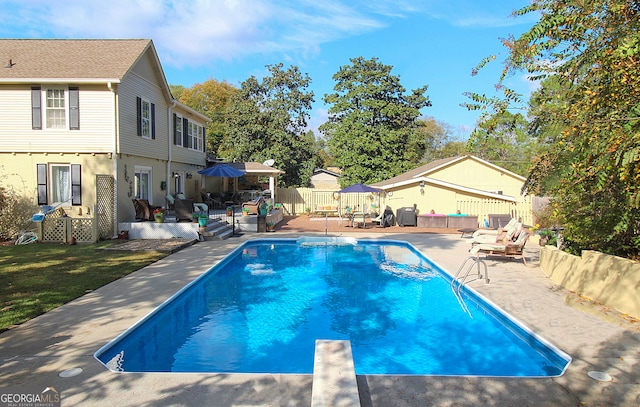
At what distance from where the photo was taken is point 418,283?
10062mm

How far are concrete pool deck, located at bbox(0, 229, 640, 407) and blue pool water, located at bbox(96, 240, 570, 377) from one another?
1.26 feet

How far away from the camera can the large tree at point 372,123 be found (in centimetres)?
3003

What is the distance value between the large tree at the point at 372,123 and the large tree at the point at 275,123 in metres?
2.25

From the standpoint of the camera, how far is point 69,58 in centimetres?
1502

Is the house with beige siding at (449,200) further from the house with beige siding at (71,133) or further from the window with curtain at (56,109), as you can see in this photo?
the window with curtain at (56,109)

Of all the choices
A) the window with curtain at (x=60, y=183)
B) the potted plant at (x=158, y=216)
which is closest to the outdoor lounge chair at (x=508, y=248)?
the potted plant at (x=158, y=216)

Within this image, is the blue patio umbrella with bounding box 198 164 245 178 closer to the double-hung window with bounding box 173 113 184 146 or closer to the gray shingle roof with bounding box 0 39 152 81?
the double-hung window with bounding box 173 113 184 146

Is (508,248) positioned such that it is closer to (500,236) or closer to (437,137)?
(500,236)

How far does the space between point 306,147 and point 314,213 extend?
781 centimetres

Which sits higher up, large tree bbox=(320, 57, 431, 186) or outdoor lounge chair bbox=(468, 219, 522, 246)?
large tree bbox=(320, 57, 431, 186)

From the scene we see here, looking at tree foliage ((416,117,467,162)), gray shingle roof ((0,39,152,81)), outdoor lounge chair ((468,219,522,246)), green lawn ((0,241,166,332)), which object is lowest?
green lawn ((0,241,166,332))

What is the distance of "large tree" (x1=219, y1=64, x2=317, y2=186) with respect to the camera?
29531mm

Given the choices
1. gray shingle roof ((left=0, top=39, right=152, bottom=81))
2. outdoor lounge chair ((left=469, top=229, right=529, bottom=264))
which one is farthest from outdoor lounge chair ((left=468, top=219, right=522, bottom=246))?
gray shingle roof ((left=0, top=39, right=152, bottom=81))

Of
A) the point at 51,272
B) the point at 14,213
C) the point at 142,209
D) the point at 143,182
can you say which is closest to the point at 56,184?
the point at 14,213
